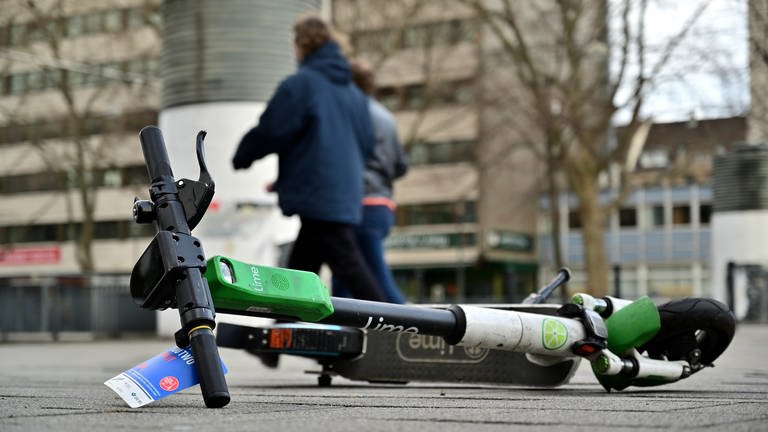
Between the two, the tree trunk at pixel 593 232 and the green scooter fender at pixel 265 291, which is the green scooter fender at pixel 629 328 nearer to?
the green scooter fender at pixel 265 291

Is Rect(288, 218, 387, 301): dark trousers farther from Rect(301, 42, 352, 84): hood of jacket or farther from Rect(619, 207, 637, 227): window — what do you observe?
Rect(619, 207, 637, 227): window

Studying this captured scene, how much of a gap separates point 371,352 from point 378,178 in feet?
10.7

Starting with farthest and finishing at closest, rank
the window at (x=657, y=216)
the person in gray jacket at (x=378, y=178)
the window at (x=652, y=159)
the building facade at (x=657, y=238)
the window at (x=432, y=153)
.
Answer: the window at (x=657, y=216), the window at (x=432, y=153), the building facade at (x=657, y=238), the window at (x=652, y=159), the person in gray jacket at (x=378, y=178)

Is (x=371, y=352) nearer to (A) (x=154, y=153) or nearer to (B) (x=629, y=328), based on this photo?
(B) (x=629, y=328)

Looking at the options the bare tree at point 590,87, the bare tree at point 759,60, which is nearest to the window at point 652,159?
the bare tree at point 590,87

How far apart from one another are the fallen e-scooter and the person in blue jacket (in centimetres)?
92

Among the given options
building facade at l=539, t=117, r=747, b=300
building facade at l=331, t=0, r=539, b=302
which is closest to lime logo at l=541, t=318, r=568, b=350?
building facade at l=331, t=0, r=539, b=302

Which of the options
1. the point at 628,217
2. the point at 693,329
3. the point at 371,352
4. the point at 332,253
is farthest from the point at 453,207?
the point at 693,329

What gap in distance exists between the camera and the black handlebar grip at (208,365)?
3.58 m

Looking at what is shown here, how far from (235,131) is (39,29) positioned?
1696 centimetres

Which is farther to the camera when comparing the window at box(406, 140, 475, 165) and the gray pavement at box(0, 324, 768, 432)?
the window at box(406, 140, 475, 165)

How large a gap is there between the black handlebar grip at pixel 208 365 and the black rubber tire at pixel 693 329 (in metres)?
2.04

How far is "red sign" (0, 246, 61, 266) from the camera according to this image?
63.4 m

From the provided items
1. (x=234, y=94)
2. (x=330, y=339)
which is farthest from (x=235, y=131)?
(x=330, y=339)
